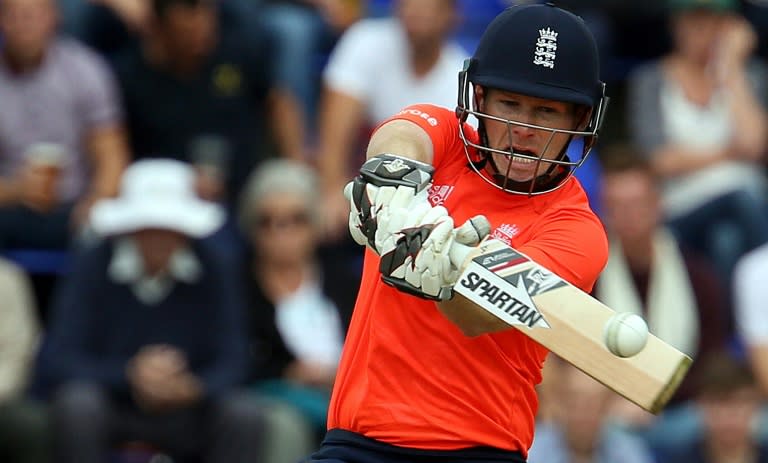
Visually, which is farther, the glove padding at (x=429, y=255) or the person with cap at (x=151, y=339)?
the person with cap at (x=151, y=339)

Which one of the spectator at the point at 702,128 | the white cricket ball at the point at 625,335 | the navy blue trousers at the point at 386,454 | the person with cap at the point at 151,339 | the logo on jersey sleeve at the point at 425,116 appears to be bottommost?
the person with cap at the point at 151,339

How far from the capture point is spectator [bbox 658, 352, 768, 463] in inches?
275

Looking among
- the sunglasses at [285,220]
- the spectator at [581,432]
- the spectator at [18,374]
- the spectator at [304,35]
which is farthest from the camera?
the spectator at [304,35]

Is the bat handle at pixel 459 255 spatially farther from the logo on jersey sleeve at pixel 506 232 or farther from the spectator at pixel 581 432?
the spectator at pixel 581 432

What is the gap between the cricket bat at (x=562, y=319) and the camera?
3.58 m

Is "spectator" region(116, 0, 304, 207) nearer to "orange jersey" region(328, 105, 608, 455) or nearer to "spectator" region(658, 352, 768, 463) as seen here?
"spectator" region(658, 352, 768, 463)


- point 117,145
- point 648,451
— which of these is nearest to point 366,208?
point 648,451

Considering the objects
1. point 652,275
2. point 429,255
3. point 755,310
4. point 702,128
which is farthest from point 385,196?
point 702,128

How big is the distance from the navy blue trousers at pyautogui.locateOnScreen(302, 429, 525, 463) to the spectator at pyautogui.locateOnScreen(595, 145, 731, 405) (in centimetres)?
355

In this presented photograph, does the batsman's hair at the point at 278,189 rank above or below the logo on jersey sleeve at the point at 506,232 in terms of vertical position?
below

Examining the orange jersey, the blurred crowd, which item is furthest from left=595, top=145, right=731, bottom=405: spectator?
the orange jersey

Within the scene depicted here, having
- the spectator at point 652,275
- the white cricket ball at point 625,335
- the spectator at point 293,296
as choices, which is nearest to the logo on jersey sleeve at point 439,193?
the white cricket ball at point 625,335

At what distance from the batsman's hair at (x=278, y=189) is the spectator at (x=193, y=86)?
0.51m

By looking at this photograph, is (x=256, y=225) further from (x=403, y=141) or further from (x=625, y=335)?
(x=625, y=335)
